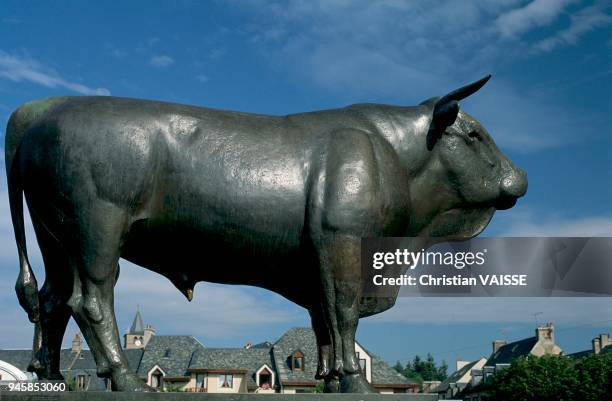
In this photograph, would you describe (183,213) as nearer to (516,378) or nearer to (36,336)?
(36,336)

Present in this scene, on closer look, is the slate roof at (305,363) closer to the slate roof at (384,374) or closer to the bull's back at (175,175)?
the slate roof at (384,374)

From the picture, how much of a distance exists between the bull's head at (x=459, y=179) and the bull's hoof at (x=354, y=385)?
1361mm

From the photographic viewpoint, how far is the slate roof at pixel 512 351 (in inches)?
2975

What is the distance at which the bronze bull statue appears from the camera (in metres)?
5.04

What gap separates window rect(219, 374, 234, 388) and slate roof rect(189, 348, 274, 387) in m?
0.68

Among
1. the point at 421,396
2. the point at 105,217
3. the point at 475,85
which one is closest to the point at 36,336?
the point at 105,217

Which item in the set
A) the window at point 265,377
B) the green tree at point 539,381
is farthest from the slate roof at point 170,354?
the green tree at point 539,381

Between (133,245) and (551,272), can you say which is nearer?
(133,245)

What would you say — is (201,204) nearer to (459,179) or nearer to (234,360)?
(459,179)

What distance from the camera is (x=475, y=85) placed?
552 cm

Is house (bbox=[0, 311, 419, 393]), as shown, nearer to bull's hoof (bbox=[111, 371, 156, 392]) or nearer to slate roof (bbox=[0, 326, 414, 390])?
slate roof (bbox=[0, 326, 414, 390])

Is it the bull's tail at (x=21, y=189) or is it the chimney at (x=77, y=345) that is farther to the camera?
the chimney at (x=77, y=345)

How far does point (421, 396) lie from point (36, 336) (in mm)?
2937

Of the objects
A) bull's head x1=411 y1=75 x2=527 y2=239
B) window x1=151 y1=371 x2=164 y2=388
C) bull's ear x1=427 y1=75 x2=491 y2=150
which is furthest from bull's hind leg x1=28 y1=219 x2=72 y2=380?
window x1=151 y1=371 x2=164 y2=388
